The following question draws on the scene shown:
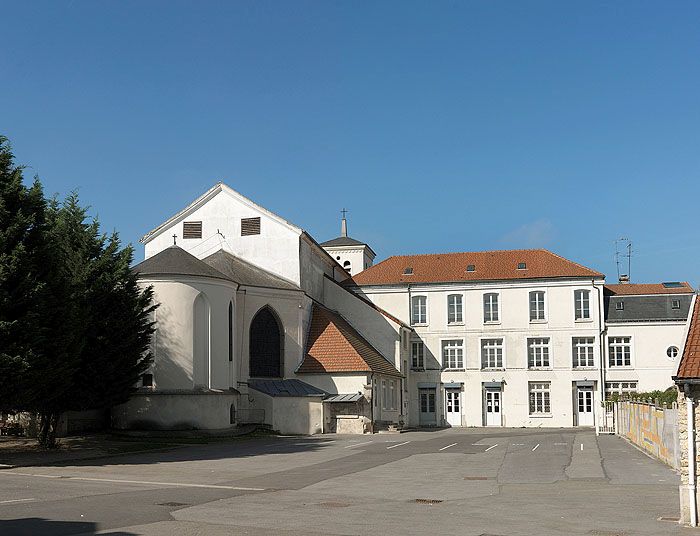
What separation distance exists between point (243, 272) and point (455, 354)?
18.9m

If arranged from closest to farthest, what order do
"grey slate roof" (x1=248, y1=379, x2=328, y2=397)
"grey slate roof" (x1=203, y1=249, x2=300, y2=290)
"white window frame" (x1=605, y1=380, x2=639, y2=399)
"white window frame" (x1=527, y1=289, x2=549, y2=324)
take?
"grey slate roof" (x1=248, y1=379, x2=328, y2=397)
"grey slate roof" (x1=203, y1=249, x2=300, y2=290)
"white window frame" (x1=605, y1=380, x2=639, y2=399)
"white window frame" (x1=527, y1=289, x2=549, y2=324)

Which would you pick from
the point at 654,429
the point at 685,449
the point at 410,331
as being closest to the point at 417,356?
the point at 410,331

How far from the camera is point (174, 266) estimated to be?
43375 mm

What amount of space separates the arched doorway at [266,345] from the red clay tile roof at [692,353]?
36374 mm

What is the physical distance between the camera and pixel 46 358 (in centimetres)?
2780

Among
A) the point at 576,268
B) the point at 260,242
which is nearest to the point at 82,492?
the point at 260,242

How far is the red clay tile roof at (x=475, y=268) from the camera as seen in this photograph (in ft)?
202

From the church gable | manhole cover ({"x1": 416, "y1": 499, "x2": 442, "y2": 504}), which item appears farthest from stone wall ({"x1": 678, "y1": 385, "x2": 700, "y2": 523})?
the church gable

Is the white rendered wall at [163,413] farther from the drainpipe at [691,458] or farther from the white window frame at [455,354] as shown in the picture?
the drainpipe at [691,458]

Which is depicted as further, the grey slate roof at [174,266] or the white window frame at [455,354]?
the white window frame at [455,354]

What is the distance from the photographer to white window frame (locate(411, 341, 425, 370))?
206 feet

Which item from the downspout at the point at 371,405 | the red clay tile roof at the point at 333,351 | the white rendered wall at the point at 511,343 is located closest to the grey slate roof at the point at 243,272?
the red clay tile roof at the point at 333,351

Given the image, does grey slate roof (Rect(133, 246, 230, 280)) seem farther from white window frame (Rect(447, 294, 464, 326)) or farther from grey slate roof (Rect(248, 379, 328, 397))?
white window frame (Rect(447, 294, 464, 326))

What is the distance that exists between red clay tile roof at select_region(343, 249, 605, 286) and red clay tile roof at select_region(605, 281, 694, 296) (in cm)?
317
